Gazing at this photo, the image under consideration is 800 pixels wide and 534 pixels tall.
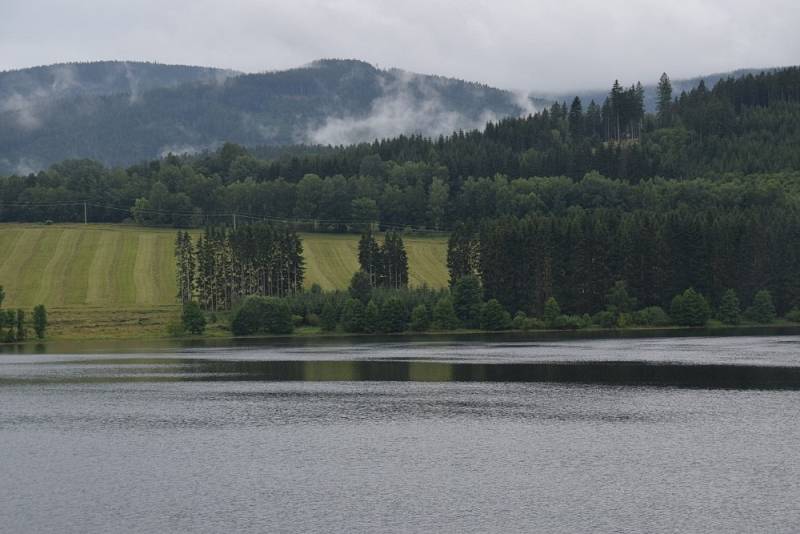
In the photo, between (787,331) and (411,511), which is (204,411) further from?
(787,331)


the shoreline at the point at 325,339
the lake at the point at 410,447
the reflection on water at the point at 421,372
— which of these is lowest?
the shoreline at the point at 325,339

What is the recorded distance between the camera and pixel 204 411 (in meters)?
90.7

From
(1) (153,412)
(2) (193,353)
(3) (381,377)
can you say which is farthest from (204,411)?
(2) (193,353)

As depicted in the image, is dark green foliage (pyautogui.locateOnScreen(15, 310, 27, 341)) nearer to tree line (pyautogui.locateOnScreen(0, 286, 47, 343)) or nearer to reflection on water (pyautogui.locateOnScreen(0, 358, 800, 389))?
tree line (pyautogui.locateOnScreen(0, 286, 47, 343))

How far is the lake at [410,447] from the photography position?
5284cm

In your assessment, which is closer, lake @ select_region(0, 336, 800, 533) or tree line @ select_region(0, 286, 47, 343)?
lake @ select_region(0, 336, 800, 533)

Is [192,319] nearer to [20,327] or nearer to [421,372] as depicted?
[20,327]

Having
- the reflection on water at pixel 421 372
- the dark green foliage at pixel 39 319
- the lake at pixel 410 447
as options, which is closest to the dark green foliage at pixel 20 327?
the dark green foliage at pixel 39 319

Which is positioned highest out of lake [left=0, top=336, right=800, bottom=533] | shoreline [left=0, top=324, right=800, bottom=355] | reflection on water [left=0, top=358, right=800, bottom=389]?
lake [left=0, top=336, right=800, bottom=533]

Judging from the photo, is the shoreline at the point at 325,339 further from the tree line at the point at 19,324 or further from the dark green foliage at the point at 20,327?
the tree line at the point at 19,324

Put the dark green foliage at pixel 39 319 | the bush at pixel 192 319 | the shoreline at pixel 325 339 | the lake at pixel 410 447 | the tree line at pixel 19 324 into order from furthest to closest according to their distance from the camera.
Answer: the bush at pixel 192 319
the tree line at pixel 19 324
the dark green foliage at pixel 39 319
the shoreline at pixel 325 339
the lake at pixel 410 447

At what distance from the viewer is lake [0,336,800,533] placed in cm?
5284

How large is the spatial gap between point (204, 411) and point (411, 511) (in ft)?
136

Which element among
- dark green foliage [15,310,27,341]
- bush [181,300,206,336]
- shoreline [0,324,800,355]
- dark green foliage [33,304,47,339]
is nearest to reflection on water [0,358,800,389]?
shoreline [0,324,800,355]
